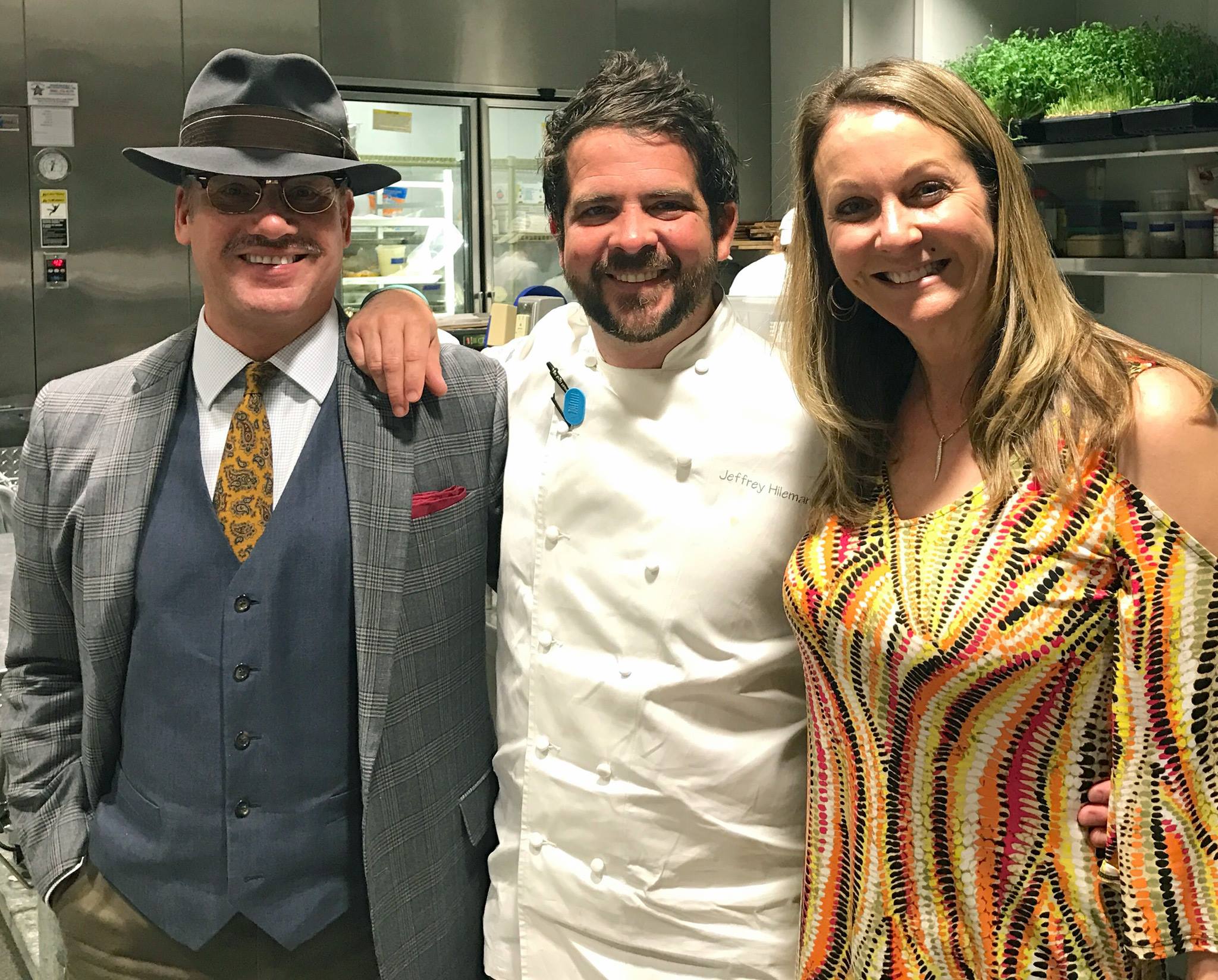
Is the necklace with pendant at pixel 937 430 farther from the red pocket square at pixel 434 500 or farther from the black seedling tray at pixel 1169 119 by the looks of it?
the black seedling tray at pixel 1169 119

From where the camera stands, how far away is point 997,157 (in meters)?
1.25

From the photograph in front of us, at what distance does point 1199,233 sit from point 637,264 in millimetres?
1891

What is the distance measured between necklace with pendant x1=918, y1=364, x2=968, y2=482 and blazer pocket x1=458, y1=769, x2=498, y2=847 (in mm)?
707

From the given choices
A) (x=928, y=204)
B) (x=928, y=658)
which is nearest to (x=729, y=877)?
(x=928, y=658)

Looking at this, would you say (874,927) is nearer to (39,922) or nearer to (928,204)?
(928,204)

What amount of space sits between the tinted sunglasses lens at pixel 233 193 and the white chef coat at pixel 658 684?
1.54ft

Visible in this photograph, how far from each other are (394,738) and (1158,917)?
84cm

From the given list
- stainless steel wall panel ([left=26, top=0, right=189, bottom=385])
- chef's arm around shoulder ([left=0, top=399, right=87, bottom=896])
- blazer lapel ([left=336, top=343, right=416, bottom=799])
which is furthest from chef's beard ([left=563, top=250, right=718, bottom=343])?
stainless steel wall panel ([left=26, top=0, right=189, bottom=385])

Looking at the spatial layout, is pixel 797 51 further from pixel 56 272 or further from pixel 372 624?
pixel 372 624

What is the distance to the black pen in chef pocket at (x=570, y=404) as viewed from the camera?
1.54 meters

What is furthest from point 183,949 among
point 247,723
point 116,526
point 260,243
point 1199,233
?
point 1199,233

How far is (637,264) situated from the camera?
1452 millimetres

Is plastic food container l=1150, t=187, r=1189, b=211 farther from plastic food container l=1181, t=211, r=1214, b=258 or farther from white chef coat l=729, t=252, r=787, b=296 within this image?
white chef coat l=729, t=252, r=787, b=296

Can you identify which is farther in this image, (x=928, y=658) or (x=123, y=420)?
(x=123, y=420)
